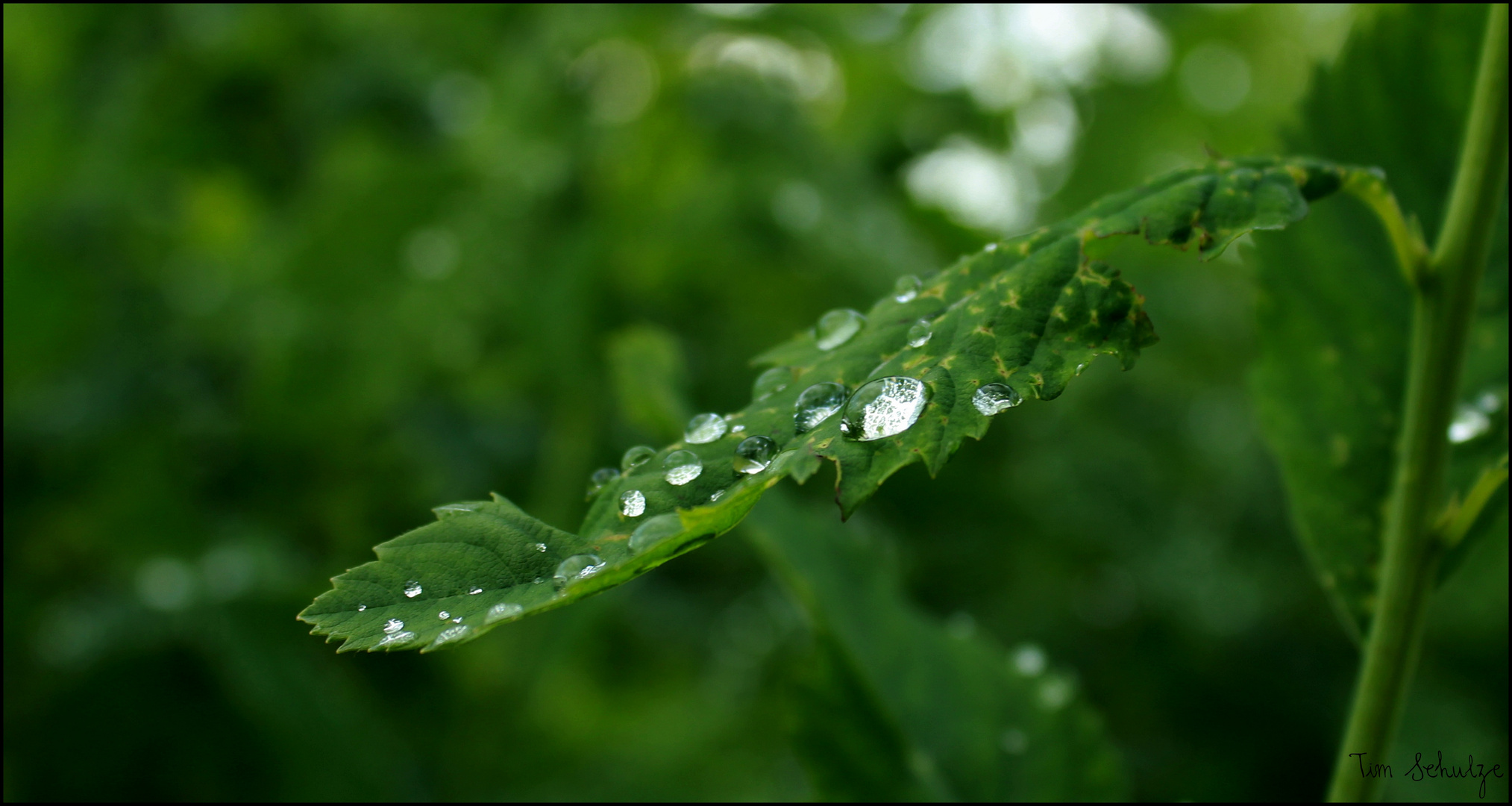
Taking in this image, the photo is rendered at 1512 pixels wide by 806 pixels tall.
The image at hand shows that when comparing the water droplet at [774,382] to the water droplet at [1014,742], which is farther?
the water droplet at [1014,742]

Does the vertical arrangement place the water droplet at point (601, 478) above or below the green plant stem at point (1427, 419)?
above

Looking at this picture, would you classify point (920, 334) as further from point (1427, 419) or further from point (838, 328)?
point (1427, 419)

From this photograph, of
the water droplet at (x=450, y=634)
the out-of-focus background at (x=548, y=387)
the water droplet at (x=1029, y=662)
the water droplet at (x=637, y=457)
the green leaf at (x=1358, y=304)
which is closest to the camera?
the water droplet at (x=450, y=634)

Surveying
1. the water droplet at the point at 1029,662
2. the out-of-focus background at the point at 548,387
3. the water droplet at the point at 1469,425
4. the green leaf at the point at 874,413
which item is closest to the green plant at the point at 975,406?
the green leaf at the point at 874,413

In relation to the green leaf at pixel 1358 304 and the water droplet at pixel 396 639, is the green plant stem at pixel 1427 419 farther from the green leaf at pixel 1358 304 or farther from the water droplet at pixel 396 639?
the water droplet at pixel 396 639

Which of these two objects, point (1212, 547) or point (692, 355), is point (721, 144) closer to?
point (692, 355)

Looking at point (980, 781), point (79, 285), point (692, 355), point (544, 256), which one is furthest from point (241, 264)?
point (980, 781)

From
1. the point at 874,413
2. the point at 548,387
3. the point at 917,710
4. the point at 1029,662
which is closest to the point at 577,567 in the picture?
the point at 874,413
